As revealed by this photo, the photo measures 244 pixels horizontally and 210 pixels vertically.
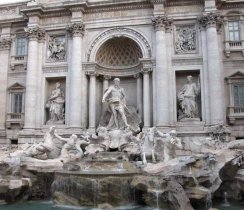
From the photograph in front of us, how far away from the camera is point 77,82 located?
70.6ft

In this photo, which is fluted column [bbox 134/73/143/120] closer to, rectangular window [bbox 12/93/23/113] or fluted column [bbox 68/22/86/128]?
fluted column [bbox 68/22/86/128]

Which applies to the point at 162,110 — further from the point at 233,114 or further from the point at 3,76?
the point at 3,76

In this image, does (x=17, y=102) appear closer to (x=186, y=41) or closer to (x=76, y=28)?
(x=76, y=28)

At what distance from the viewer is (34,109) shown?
2209cm

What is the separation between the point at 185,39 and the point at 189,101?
13.8 ft

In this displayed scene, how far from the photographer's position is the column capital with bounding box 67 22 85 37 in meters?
22.1

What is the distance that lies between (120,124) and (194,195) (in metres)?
8.61

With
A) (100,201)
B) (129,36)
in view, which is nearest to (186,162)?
(100,201)

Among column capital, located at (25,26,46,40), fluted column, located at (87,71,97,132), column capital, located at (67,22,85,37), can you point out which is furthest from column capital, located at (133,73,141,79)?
column capital, located at (25,26,46,40)

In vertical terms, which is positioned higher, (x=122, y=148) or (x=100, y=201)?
(x=122, y=148)

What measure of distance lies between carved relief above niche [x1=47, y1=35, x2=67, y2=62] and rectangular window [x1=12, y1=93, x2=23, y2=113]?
3606 millimetres

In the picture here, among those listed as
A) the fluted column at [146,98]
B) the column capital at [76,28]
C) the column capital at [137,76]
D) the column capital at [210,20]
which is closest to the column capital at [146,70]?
the fluted column at [146,98]

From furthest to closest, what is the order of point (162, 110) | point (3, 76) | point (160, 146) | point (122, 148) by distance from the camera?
point (3, 76) < point (162, 110) < point (122, 148) < point (160, 146)

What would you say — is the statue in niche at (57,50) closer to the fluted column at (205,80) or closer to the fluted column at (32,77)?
the fluted column at (32,77)
